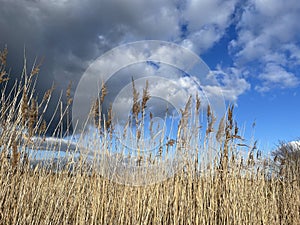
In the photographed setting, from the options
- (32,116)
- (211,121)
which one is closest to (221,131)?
(211,121)

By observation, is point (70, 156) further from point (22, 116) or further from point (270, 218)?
point (270, 218)

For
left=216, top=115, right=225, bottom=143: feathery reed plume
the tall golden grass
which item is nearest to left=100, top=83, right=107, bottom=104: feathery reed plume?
the tall golden grass

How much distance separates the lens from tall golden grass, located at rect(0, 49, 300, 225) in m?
2.26

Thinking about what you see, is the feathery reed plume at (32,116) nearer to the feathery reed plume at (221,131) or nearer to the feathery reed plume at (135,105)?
the feathery reed plume at (135,105)

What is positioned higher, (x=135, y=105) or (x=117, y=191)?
(x=135, y=105)

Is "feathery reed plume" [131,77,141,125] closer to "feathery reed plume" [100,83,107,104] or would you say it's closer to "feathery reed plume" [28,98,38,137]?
"feathery reed plume" [100,83,107,104]

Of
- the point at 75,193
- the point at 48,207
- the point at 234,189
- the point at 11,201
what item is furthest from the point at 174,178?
the point at 11,201

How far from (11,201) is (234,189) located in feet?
6.75

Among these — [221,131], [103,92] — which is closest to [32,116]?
[103,92]

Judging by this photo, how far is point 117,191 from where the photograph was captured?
2766 mm

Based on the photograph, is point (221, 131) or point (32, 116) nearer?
point (32, 116)

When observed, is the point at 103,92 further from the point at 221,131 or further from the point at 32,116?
the point at 221,131

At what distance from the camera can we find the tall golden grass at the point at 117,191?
7.41 ft

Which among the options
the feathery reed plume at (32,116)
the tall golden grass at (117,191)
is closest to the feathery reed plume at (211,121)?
the tall golden grass at (117,191)
